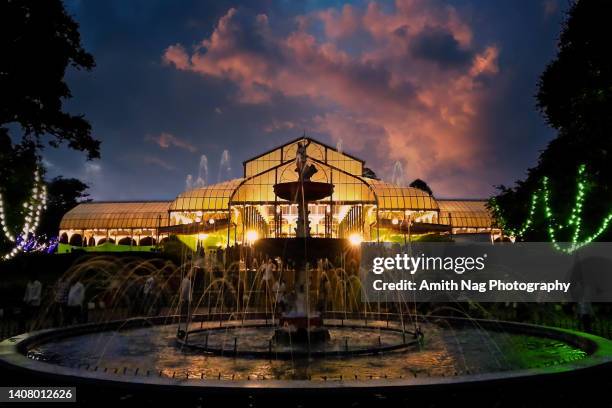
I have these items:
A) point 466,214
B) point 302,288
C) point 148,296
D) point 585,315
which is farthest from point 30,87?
point 466,214

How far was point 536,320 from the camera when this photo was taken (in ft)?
51.2

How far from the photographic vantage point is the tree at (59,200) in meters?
63.8

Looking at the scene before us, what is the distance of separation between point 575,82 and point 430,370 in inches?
796

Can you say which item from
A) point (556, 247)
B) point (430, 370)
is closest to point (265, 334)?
point (430, 370)

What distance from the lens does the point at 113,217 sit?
57625 mm

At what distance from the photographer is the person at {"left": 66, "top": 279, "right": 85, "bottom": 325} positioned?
14.7 m

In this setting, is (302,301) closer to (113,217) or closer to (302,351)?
(302,351)

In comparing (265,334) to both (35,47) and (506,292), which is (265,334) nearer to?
(506,292)

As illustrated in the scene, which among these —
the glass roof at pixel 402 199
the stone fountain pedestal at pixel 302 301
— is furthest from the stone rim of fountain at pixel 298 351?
the glass roof at pixel 402 199

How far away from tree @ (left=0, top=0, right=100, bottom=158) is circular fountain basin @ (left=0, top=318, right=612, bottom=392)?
51.5 ft

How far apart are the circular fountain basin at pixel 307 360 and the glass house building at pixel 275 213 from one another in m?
14.7

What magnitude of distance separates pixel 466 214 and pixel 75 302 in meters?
48.7

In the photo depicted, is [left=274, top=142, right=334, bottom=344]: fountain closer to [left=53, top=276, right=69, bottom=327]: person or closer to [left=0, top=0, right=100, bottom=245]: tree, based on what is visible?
[left=53, top=276, right=69, bottom=327]: person

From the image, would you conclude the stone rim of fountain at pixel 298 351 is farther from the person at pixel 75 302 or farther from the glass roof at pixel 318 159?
the glass roof at pixel 318 159
